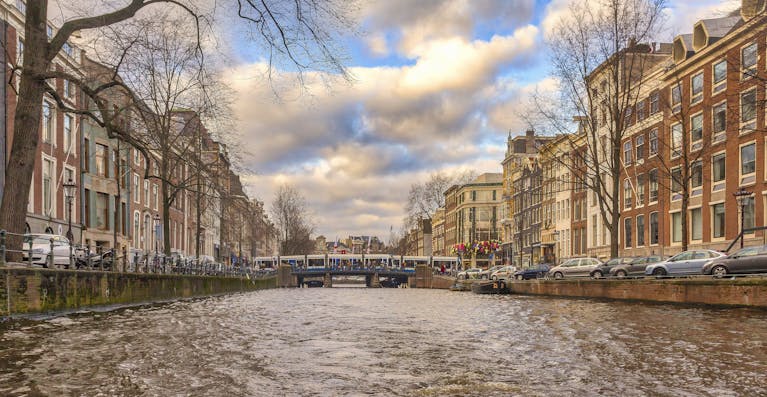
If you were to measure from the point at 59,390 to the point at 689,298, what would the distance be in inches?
910

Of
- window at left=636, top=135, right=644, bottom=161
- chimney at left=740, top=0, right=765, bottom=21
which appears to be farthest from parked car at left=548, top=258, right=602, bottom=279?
chimney at left=740, top=0, right=765, bottom=21

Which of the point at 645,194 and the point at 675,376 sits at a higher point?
the point at 645,194

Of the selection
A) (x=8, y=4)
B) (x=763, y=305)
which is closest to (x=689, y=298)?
(x=763, y=305)

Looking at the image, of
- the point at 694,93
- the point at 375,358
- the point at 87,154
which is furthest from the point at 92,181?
the point at 375,358

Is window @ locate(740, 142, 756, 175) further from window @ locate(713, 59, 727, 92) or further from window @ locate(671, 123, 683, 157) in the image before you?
window @ locate(671, 123, 683, 157)

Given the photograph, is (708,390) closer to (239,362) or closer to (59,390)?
(239,362)

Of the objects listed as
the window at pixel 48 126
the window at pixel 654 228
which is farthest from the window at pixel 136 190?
the window at pixel 654 228

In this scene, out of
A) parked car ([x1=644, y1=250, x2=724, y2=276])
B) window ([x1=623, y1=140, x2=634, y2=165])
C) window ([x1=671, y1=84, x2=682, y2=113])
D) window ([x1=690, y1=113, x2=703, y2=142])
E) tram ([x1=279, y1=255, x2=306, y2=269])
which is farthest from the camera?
tram ([x1=279, y1=255, x2=306, y2=269])

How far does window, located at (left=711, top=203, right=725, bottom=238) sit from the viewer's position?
141 feet

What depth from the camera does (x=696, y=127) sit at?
46.1m

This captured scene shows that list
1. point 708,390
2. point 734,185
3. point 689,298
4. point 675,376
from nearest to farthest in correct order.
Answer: point 708,390 → point 675,376 → point 689,298 → point 734,185

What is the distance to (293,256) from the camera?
357 feet

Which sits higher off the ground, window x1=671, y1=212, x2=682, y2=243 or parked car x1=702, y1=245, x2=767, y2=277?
window x1=671, y1=212, x2=682, y2=243

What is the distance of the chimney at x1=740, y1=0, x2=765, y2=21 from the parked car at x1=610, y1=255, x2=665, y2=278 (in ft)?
39.9
